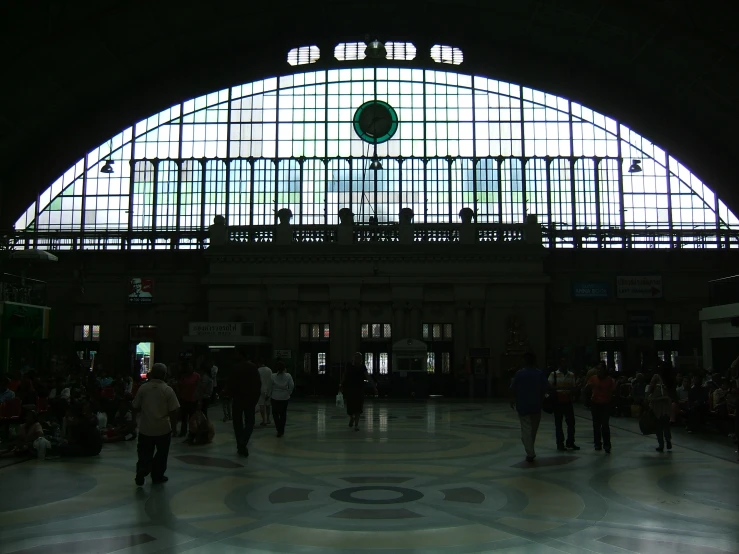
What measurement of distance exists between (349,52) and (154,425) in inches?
1517

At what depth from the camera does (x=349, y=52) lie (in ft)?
147

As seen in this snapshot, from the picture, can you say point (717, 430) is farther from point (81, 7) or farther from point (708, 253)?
point (81, 7)

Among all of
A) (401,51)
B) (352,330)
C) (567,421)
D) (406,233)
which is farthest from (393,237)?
(567,421)

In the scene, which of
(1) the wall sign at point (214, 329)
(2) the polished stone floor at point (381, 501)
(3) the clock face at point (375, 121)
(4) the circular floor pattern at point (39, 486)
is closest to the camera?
(2) the polished stone floor at point (381, 501)

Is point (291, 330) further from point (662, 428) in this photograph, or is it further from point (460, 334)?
point (662, 428)

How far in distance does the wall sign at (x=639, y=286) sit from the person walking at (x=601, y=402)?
2590 centimetres

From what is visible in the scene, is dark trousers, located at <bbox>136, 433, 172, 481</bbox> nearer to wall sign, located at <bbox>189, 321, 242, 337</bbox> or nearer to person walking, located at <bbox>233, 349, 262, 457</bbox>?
person walking, located at <bbox>233, 349, 262, 457</bbox>

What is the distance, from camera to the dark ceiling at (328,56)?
35.7 meters

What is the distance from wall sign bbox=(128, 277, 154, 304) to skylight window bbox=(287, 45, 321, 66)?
55.6ft

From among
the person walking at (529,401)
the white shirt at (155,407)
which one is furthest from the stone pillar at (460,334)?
the white shirt at (155,407)

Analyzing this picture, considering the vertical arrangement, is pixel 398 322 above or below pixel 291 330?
above

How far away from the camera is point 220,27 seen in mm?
40719

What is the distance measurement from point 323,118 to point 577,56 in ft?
53.3

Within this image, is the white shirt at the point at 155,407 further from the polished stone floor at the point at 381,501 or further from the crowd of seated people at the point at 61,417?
the crowd of seated people at the point at 61,417
